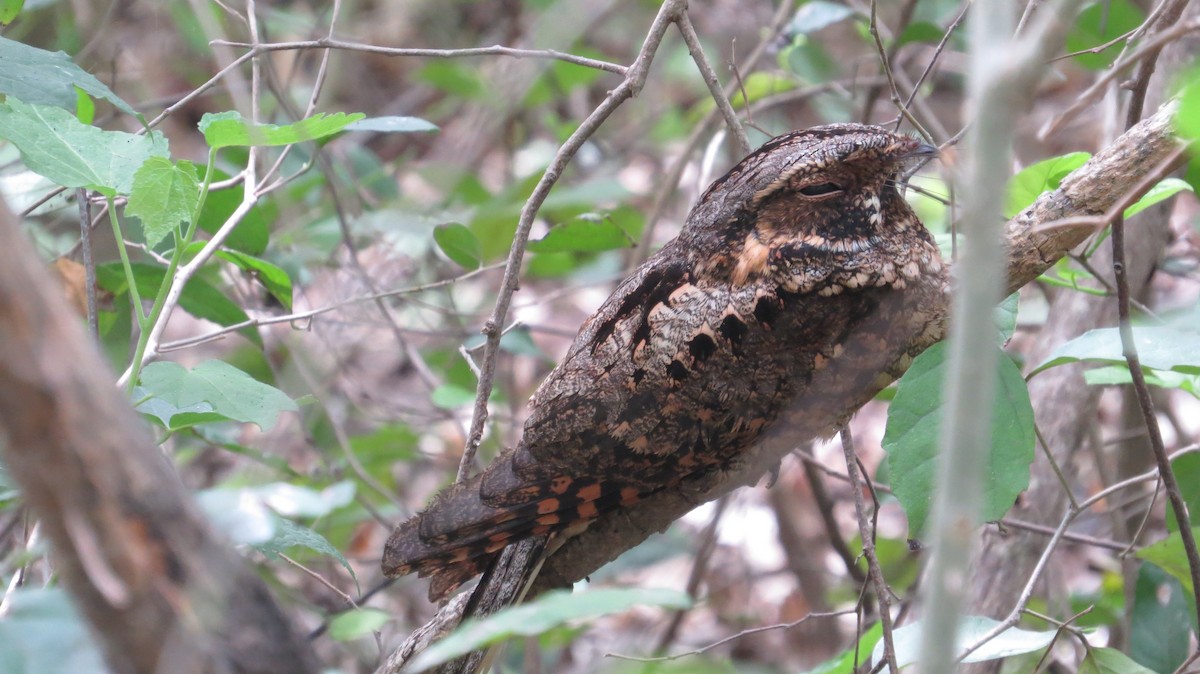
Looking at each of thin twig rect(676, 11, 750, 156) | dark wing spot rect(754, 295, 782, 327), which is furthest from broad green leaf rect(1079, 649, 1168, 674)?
thin twig rect(676, 11, 750, 156)

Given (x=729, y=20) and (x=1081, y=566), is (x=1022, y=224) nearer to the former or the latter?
(x=1081, y=566)

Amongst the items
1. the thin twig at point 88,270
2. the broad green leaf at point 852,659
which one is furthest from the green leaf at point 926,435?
the thin twig at point 88,270

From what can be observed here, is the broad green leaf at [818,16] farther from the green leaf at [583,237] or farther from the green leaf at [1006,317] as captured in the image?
the green leaf at [1006,317]

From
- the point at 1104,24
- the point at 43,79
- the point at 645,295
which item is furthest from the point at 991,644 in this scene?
the point at 1104,24

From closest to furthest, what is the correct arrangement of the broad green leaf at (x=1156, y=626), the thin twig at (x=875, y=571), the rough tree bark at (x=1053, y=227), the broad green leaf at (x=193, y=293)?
the rough tree bark at (x=1053, y=227) → the thin twig at (x=875, y=571) → the broad green leaf at (x=1156, y=626) → the broad green leaf at (x=193, y=293)

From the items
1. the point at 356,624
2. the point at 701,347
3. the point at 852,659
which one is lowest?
the point at 356,624

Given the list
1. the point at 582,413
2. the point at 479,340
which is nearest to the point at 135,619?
the point at 582,413

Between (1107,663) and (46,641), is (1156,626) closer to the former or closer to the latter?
(1107,663)
